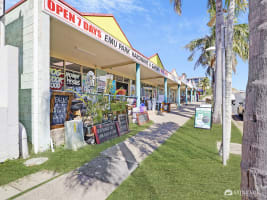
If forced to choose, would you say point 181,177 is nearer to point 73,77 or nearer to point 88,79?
point 73,77

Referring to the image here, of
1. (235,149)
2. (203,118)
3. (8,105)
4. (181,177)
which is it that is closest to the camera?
(181,177)

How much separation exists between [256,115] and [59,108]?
4.75 meters

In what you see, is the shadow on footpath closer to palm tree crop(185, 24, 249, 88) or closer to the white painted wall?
the white painted wall

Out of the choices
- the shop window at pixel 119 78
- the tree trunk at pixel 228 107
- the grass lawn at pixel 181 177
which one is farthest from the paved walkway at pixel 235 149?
the shop window at pixel 119 78

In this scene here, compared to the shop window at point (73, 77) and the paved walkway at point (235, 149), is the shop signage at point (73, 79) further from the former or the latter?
the paved walkway at point (235, 149)

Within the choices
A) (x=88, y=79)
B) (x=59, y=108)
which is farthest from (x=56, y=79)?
(x=59, y=108)

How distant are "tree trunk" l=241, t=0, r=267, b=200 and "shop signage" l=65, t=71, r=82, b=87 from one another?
9.04 meters

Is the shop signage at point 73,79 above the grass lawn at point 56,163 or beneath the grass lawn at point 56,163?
above

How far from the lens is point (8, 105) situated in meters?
3.39

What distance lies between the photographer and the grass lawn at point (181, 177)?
2217 mm

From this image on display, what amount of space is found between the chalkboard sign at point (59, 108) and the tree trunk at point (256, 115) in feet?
14.8

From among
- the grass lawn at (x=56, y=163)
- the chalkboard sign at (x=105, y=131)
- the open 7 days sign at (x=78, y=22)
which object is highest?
the open 7 days sign at (x=78, y=22)

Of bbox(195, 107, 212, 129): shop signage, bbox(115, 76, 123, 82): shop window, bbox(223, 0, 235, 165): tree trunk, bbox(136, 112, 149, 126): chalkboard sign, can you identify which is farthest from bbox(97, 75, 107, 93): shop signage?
bbox(223, 0, 235, 165): tree trunk

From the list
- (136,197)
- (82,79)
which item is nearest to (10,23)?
(82,79)
